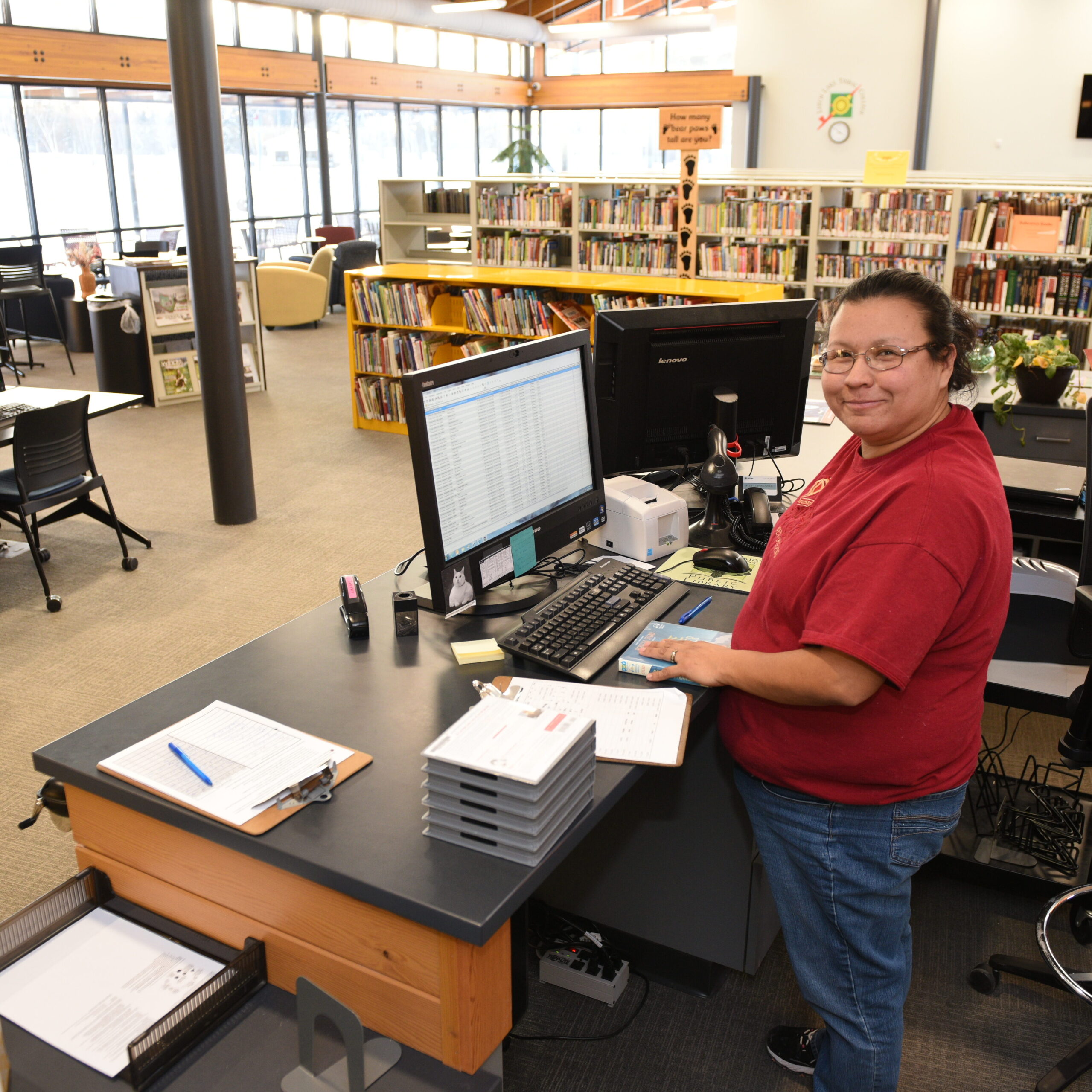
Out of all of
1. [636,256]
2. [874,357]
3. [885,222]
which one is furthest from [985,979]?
[636,256]

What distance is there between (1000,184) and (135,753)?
A: 250 inches

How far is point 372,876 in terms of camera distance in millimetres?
1246

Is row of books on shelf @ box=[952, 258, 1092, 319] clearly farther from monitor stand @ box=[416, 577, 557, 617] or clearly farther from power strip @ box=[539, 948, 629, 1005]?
power strip @ box=[539, 948, 629, 1005]

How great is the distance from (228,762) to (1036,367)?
3.06m

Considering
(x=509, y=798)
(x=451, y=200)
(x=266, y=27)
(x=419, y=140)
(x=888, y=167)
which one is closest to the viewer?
(x=509, y=798)

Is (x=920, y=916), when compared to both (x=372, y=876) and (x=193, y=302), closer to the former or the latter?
(x=372, y=876)

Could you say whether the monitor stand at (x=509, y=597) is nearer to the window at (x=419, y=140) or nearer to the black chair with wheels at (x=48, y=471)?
the black chair with wheels at (x=48, y=471)

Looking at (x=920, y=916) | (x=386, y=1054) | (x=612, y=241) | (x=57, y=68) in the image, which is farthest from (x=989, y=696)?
(x=57, y=68)

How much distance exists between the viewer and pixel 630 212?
724 cm

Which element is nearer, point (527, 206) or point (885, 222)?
point (885, 222)

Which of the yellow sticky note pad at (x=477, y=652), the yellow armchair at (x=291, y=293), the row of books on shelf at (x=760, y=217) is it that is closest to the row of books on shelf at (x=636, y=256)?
the row of books on shelf at (x=760, y=217)

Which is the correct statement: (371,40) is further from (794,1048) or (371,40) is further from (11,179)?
(794,1048)

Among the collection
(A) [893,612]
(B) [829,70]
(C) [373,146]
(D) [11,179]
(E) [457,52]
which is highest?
(E) [457,52]

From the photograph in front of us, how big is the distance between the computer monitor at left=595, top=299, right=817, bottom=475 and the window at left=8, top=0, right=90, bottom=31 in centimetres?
1010
